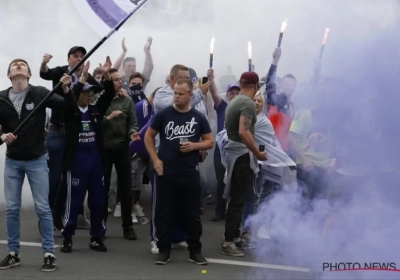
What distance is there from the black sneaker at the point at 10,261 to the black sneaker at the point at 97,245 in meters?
0.82

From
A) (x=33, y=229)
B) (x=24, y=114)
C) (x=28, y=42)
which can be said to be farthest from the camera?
(x=28, y=42)

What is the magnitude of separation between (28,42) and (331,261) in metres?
5.56

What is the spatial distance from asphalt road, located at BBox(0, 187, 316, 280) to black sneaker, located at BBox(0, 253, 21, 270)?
0.05 m

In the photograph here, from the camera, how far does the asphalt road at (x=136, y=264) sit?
18.6 ft

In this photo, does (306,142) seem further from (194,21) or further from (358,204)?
(194,21)

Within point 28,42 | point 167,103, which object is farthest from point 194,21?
point 167,103

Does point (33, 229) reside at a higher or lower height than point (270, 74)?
lower

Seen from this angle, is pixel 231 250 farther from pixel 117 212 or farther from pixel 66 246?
pixel 117 212

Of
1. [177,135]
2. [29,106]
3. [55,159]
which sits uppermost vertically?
A: [29,106]

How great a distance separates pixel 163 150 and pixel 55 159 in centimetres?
154

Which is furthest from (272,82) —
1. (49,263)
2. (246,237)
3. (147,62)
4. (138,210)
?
(49,263)

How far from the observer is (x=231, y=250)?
253 inches

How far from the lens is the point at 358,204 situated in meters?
5.11

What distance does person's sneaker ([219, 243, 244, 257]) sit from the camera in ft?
21.0
